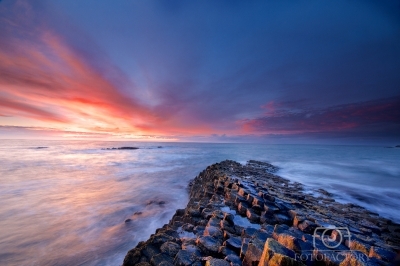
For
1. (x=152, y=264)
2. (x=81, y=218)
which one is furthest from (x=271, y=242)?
(x=81, y=218)

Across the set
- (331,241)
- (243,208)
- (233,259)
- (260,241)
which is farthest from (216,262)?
(243,208)

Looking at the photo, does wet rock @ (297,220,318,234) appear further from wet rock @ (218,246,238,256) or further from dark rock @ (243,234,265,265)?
wet rock @ (218,246,238,256)

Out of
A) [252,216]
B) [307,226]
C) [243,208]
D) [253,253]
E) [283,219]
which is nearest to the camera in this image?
[253,253]

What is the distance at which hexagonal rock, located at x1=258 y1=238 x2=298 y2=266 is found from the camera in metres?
2.35

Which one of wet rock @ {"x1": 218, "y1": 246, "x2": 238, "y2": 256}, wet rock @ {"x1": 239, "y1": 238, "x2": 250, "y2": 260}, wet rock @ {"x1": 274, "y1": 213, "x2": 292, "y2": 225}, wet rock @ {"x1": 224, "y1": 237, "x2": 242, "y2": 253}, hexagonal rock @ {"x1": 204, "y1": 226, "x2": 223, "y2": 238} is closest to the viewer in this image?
wet rock @ {"x1": 239, "y1": 238, "x2": 250, "y2": 260}

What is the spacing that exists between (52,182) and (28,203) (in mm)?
5751

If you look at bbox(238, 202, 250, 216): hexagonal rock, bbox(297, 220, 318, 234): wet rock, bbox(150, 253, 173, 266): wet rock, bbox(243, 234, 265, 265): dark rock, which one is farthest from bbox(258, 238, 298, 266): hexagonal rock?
bbox(238, 202, 250, 216): hexagonal rock

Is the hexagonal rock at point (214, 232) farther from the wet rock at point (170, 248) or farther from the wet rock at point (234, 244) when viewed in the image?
the wet rock at point (170, 248)

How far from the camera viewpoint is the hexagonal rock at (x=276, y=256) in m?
2.35

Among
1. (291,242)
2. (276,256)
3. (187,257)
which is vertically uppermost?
(276,256)

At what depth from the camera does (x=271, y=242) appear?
2.82 meters

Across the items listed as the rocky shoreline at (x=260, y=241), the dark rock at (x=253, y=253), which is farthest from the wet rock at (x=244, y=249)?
the dark rock at (x=253, y=253)

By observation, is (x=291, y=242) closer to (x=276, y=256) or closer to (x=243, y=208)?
(x=276, y=256)

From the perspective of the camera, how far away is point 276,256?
2416 mm
